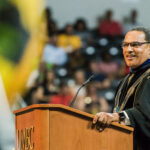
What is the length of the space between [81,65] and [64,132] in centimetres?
744

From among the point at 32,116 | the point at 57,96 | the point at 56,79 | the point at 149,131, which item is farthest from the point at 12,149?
the point at 56,79

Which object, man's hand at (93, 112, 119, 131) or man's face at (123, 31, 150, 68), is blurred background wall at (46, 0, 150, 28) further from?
man's hand at (93, 112, 119, 131)

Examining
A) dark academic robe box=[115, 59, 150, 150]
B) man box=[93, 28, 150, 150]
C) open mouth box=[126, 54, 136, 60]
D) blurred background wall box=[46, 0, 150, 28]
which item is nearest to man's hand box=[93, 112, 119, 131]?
man box=[93, 28, 150, 150]

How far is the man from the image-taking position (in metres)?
3.65

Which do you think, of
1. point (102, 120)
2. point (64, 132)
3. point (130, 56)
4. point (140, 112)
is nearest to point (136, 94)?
point (140, 112)

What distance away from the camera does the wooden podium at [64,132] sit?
10.8 ft

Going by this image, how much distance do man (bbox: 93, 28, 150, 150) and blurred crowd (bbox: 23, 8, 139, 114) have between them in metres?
4.45

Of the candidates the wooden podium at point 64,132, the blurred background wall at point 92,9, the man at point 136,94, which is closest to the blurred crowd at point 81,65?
the blurred background wall at point 92,9

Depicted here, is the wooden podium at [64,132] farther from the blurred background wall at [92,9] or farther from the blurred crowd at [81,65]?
the blurred background wall at [92,9]

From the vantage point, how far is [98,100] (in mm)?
9070

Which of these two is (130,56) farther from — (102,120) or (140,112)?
(102,120)

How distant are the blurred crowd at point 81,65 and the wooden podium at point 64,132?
4.96m

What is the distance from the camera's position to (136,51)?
13.0ft

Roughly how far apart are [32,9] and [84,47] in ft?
7.10
